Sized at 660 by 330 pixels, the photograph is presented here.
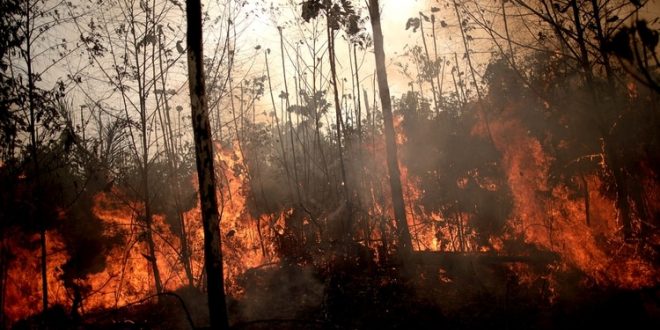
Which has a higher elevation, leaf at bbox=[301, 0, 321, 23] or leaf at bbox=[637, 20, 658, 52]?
leaf at bbox=[301, 0, 321, 23]

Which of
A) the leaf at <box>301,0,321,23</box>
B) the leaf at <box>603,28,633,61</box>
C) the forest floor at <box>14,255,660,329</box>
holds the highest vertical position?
the leaf at <box>301,0,321,23</box>

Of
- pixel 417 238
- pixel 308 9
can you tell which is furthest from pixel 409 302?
pixel 417 238

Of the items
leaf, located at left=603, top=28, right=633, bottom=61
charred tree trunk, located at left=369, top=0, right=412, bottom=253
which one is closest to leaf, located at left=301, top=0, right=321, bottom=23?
→ charred tree trunk, located at left=369, top=0, right=412, bottom=253

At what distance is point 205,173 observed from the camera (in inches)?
187

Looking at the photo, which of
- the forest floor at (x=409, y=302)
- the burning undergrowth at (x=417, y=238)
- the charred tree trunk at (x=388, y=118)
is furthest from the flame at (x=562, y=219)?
the charred tree trunk at (x=388, y=118)

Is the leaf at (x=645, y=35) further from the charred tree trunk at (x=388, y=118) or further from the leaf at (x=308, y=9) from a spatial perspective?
the charred tree trunk at (x=388, y=118)

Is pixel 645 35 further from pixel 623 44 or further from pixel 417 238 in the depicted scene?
pixel 417 238

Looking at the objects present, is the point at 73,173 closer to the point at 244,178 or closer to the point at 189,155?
the point at 189,155

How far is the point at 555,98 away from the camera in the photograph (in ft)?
39.2

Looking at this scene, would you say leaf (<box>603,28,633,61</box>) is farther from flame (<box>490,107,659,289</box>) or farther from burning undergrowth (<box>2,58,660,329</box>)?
flame (<box>490,107,659,289</box>)

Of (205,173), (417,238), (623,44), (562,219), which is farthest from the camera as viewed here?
(417,238)

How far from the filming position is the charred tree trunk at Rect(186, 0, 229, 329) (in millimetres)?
4703

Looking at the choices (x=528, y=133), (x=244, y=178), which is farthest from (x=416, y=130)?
(x=244, y=178)

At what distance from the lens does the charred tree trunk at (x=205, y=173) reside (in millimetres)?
4703
